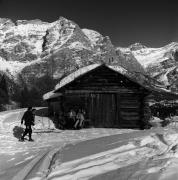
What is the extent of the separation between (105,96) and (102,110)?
3.11 feet

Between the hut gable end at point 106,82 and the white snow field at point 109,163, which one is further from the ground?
the hut gable end at point 106,82

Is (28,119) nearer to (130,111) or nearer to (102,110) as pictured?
(102,110)

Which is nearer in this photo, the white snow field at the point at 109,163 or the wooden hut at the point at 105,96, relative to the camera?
the white snow field at the point at 109,163

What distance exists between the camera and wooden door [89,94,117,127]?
2489 centimetres

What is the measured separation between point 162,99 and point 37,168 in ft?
171

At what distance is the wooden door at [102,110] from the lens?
2489 centimetres

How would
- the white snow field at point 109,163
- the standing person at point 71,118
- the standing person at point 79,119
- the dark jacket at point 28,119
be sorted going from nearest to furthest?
the white snow field at point 109,163
the dark jacket at point 28,119
the standing person at point 79,119
the standing person at point 71,118

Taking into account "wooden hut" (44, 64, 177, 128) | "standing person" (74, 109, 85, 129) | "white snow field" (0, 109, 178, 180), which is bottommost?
"white snow field" (0, 109, 178, 180)

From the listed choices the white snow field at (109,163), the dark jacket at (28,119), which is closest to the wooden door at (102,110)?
the dark jacket at (28,119)

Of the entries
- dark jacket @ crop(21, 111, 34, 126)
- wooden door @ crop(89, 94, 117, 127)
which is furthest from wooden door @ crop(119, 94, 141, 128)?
dark jacket @ crop(21, 111, 34, 126)

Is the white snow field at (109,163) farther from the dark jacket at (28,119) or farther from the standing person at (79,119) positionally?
the standing person at (79,119)

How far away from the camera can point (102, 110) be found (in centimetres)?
2494

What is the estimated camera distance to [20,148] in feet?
49.7

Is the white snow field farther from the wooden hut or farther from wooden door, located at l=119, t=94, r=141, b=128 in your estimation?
wooden door, located at l=119, t=94, r=141, b=128
